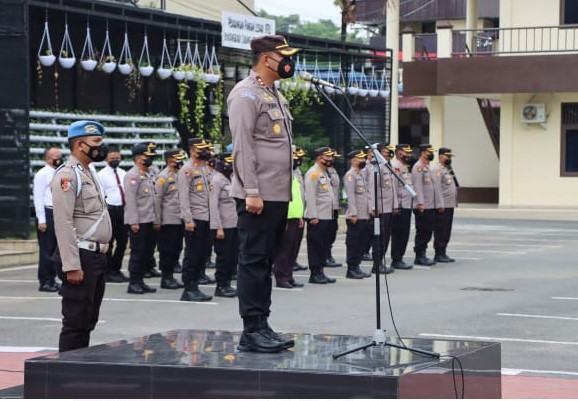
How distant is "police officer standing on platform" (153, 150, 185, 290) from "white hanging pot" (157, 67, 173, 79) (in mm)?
7021

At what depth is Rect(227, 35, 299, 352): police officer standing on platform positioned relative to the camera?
8031 mm

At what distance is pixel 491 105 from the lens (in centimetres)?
3806

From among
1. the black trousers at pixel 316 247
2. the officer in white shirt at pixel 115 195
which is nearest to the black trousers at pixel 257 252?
the officer in white shirt at pixel 115 195

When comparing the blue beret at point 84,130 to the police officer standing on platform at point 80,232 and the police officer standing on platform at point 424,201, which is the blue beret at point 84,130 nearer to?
the police officer standing on platform at point 80,232

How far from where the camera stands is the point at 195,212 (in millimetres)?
15109

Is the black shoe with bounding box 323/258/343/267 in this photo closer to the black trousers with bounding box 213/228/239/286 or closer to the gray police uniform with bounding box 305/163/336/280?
the gray police uniform with bounding box 305/163/336/280

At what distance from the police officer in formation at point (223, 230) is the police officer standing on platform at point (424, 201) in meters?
5.38

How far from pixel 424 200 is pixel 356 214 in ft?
8.32

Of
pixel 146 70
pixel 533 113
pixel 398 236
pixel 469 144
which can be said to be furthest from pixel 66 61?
pixel 469 144

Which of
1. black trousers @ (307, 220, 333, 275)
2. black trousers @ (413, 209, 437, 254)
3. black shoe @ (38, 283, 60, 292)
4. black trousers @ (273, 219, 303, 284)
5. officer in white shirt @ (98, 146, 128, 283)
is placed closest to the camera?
black shoe @ (38, 283, 60, 292)

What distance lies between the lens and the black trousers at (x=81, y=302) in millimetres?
8766

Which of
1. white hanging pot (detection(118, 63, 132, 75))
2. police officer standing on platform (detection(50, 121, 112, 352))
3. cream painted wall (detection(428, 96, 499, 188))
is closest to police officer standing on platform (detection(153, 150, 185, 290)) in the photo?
white hanging pot (detection(118, 63, 132, 75))

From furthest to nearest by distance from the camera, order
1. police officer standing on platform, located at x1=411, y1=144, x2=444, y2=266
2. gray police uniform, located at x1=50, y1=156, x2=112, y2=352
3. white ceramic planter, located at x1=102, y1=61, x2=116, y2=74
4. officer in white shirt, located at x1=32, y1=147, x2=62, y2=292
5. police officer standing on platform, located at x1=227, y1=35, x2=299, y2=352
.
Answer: white ceramic planter, located at x1=102, y1=61, x2=116, y2=74 → police officer standing on platform, located at x1=411, y1=144, x2=444, y2=266 → officer in white shirt, located at x1=32, y1=147, x2=62, y2=292 → gray police uniform, located at x1=50, y1=156, x2=112, y2=352 → police officer standing on platform, located at x1=227, y1=35, x2=299, y2=352

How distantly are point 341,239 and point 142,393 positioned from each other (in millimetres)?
18727
